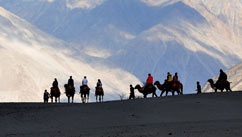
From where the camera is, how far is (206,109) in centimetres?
3009

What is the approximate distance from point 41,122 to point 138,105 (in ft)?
21.9

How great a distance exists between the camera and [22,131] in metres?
24.5

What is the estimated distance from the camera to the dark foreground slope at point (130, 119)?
73.5 ft

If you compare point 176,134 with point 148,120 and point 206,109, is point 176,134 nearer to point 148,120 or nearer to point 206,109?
point 148,120

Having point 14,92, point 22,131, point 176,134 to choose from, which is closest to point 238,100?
point 22,131

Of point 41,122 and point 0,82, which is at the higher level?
point 0,82

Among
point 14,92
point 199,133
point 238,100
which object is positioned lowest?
point 199,133

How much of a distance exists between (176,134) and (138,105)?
13.6 meters

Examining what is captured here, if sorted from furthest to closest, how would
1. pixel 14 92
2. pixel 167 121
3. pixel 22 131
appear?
pixel 14 92, pixel 167 121, pixel 22 131

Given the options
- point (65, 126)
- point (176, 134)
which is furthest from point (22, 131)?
point (176, 134)

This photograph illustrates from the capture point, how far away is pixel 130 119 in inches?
1089

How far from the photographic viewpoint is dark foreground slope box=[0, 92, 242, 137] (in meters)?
22.4

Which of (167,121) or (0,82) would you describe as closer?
(167,121)

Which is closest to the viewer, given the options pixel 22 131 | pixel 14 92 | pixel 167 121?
pixel 22 131
